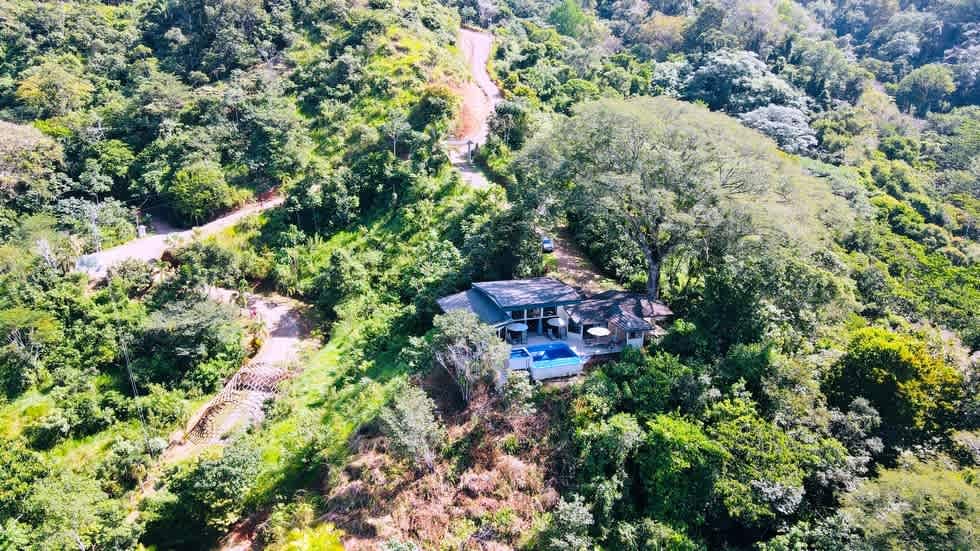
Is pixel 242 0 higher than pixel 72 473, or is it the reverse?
pixel 242 0

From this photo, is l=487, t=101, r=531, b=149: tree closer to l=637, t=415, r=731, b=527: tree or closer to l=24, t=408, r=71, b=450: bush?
l=637, t=415, r=731, b=527: tree

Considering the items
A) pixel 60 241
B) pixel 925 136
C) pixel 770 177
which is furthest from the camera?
pixel 925 136

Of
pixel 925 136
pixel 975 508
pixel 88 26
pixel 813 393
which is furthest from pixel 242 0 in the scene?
pixel 925 136

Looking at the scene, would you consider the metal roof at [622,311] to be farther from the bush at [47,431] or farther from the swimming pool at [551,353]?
the bush at [47,431]

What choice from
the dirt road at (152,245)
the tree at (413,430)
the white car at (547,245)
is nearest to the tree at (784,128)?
the white car at (547,245)

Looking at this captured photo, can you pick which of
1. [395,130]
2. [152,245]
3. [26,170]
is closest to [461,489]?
[395,130]

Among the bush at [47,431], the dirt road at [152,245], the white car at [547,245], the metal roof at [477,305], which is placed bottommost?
the bush at [47,431]

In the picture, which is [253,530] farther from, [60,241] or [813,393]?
[60,241]
